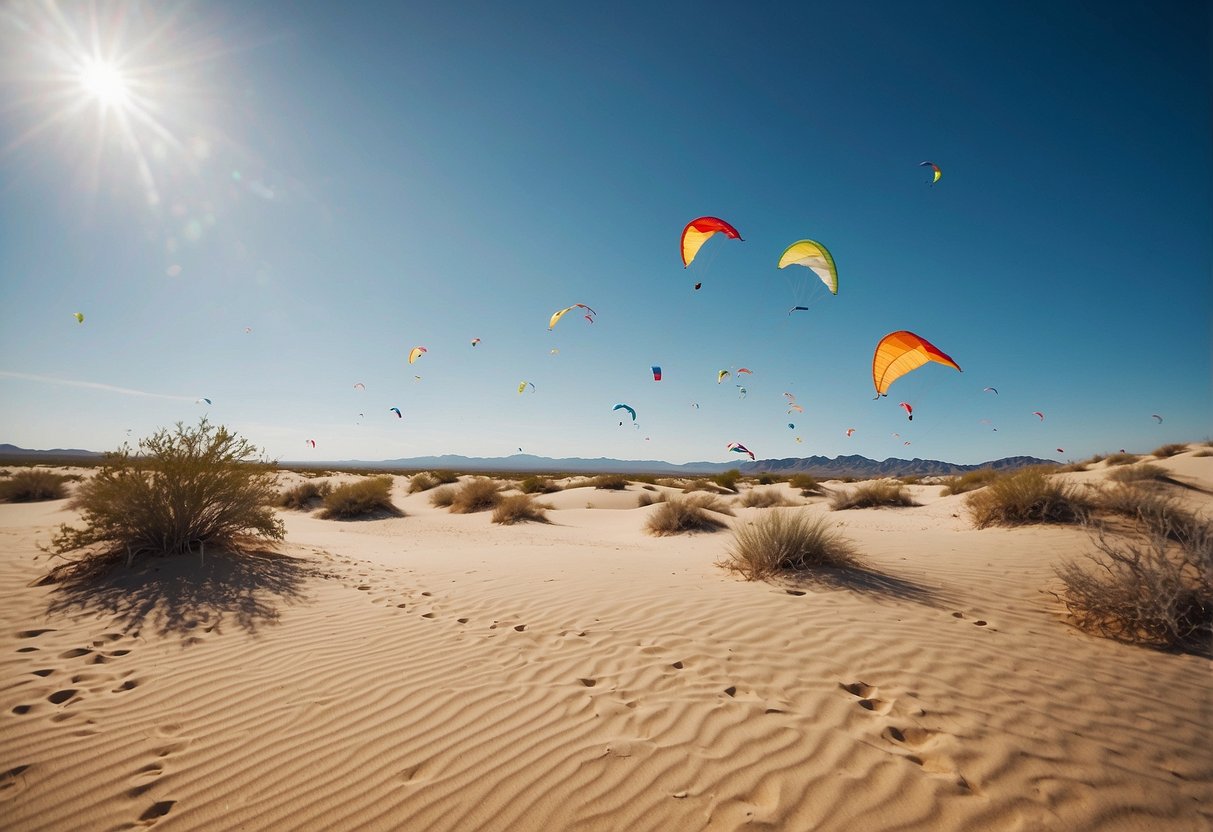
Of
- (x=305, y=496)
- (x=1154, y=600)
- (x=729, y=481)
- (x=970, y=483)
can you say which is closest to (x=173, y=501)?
(x=1154, y=600)

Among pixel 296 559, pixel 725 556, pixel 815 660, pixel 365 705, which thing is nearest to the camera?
pixel 365 705

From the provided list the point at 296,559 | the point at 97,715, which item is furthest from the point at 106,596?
the point at 97,715

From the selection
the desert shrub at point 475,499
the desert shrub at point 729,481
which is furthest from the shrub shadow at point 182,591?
the desert shrub at point 729,481

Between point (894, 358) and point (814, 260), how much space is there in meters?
2.46

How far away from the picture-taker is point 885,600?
5059 millimetres

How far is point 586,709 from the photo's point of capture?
3.03 meters

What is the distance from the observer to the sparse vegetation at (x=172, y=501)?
5.76 m

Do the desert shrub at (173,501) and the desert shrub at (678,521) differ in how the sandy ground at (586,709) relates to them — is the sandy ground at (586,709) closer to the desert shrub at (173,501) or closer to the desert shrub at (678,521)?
the desert shrub at (173,501)

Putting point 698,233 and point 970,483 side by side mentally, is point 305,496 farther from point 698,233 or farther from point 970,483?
point 970,483

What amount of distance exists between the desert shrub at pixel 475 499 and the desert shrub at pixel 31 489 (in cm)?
1371

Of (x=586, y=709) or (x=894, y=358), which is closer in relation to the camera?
(x=586, y=709)

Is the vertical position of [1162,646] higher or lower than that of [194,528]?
lower

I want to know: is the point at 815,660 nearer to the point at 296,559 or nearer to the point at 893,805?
the point at 893,805

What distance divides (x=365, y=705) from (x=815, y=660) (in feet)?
10.9
